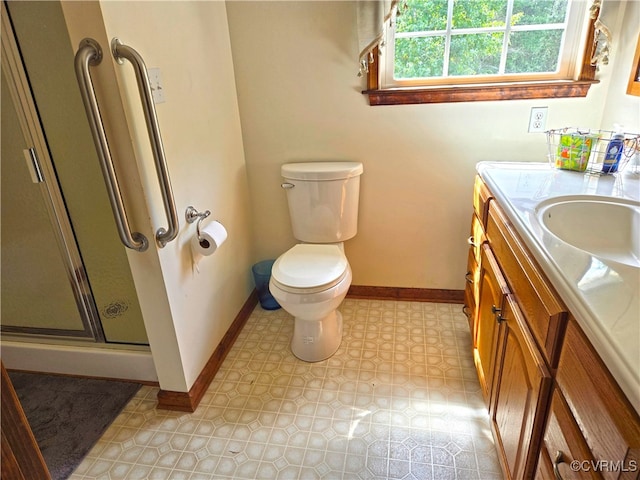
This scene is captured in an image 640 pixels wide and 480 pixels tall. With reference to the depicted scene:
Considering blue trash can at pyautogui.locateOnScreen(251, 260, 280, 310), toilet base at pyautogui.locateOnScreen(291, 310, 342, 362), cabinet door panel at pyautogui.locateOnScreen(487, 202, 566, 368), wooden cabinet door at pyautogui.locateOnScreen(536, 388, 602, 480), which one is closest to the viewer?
wooden cabinet door at pyautogui.locateOnScreen(536, 388, 602, 480)

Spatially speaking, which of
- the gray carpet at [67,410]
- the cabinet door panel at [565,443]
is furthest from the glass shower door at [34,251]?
the cabinet door panel at [565,443]

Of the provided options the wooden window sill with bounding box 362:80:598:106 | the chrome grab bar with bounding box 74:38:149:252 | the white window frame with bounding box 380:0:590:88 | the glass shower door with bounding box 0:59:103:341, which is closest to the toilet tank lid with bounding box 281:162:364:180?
the wooden window sill with bounding box 362:80:598:106

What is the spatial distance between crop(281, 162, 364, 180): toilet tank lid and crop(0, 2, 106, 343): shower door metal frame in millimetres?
994

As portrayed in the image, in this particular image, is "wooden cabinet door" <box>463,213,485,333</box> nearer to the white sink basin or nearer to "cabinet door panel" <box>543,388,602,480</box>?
the white sink basin

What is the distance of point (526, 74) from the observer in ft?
6.03

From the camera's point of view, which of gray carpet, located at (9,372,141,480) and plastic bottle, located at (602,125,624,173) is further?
gray carpet, located at (9,372,141,480)

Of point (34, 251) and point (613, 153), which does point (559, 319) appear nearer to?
point (613, 153)

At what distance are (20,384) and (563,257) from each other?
220 cm

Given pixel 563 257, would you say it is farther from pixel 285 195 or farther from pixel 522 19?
pixel 285 195

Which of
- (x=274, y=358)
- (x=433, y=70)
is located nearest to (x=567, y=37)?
(x=433, y=70)

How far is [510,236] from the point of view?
3.76ft

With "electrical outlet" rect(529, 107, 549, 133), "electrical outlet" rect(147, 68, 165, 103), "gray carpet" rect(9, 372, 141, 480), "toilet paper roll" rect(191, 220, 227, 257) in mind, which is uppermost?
"electrical outlet" rect(147, 68, 165, 103)

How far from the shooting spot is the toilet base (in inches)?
73.3

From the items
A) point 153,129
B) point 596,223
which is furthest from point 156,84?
point 596,223
